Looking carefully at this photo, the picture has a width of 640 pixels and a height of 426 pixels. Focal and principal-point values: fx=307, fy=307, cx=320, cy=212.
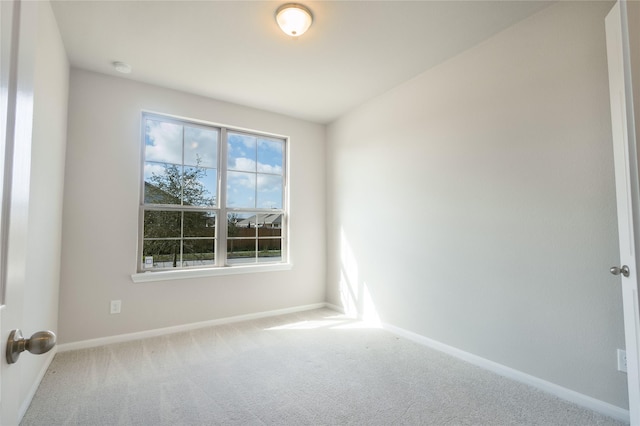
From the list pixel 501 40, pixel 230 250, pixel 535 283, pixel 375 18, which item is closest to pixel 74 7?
pixel 375 18

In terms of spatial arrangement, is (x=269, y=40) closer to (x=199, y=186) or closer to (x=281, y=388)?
(x=199, y=186)

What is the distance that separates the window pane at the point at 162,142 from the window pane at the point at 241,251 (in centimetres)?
117

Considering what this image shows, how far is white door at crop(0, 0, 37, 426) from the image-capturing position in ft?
2.06

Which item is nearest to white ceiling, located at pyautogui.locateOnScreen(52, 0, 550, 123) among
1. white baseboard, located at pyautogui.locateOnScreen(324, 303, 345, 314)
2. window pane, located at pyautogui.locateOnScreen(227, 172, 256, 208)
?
window pane, located at pyautogui.locateOnScreen(227, 172, 256, 208)

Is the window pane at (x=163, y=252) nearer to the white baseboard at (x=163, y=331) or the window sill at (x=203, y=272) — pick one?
the window sill at (x=203, y=272)

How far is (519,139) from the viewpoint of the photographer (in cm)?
236

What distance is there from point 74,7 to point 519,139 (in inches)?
135

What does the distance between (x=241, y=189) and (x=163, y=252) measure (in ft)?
3.88

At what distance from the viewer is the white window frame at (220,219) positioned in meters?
3.30

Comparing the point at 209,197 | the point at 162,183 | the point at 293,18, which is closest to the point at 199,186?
the point at 209,197

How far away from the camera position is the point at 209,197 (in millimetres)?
3736

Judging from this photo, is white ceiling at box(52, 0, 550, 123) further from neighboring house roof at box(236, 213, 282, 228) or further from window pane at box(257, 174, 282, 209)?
neighboring house roof at box(236, 213, 282, 228)

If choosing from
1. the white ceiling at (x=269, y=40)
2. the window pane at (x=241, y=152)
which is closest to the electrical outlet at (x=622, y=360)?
the white ceiling at (x=269, y=40)

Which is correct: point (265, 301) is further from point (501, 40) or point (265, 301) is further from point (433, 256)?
point (501, 40)
